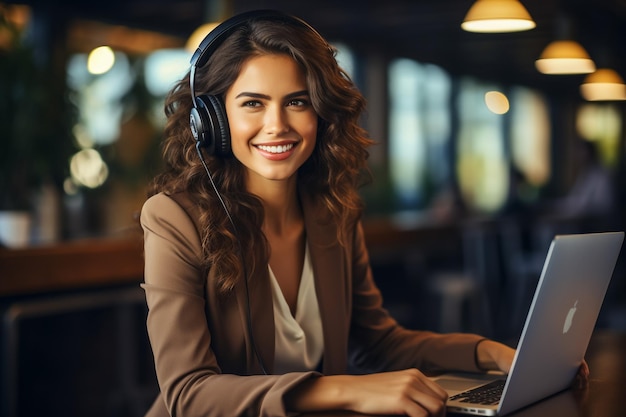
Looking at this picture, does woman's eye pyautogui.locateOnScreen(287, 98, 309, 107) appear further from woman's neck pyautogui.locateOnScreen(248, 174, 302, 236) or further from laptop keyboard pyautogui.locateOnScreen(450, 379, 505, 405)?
laptop keyboard pyautogui.locateOnScreen(450, 379, 505, 405)

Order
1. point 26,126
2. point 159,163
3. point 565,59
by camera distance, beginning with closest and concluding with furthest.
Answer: point 565,59
point 26,126
point 159,163

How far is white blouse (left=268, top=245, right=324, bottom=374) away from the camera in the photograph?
1.74 m

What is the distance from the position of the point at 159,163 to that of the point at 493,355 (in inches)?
236

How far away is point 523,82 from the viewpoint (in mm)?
17422

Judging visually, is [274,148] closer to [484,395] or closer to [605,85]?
[484,395]

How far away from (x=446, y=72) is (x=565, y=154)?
6772 millimetres

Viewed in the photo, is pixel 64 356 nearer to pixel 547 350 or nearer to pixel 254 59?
pixel 254 59

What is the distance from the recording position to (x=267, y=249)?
1.76 m

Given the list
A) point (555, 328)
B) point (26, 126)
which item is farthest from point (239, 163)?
point (26, 126)

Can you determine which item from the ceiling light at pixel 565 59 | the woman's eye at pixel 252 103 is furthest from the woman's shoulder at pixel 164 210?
the ceiling light at pixel 565 59

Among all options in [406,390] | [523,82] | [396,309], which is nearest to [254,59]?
[406,390]

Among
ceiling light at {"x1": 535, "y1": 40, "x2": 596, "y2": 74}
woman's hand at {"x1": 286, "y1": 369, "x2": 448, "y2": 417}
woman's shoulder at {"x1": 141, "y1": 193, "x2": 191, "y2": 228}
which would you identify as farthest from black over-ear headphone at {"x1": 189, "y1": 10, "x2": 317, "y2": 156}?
ceiling light at {"x1": 535, "y1": 40, "x2": 596, "y2": 74}

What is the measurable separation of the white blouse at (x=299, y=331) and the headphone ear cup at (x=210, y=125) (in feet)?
0.89

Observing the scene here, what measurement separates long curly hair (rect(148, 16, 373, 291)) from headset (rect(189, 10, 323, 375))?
1 cm
